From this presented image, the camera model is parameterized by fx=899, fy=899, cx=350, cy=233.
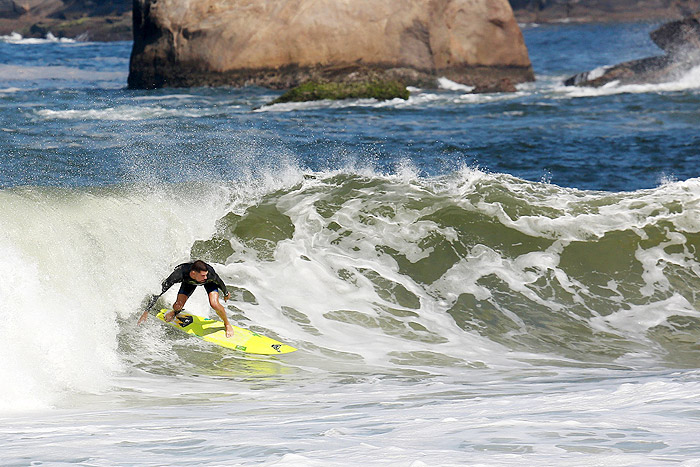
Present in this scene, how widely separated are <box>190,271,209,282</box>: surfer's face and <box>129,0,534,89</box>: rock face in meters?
15.6

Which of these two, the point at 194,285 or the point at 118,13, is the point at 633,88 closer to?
the point at 194,285

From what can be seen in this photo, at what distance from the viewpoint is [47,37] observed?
6075cm

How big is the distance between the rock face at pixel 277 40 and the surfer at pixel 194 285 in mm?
15529

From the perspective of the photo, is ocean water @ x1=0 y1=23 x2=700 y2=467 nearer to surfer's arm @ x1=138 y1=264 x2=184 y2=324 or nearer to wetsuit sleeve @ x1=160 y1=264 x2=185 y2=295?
surfer's arm @ x1=138 y1=264 x2=184 y2=324

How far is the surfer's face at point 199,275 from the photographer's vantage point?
31.7 ft

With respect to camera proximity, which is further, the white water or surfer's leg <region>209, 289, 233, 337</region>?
surfer's leg <region>209, 289, 233, 337</region>

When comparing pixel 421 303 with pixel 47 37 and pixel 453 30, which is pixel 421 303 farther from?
pixel 47 37

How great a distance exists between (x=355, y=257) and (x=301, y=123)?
27.4ft

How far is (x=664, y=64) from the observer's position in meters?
29.2

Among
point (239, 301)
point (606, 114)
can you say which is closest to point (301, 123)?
point (606, 114)

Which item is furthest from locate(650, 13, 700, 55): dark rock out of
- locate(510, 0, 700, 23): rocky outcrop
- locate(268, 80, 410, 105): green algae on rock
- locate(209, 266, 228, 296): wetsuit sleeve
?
locate(510, 0, 700, 23): rocky outcrop

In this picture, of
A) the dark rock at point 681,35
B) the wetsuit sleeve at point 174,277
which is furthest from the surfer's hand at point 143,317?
the dark rock at point 681,35

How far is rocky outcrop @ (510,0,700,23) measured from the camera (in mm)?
64625

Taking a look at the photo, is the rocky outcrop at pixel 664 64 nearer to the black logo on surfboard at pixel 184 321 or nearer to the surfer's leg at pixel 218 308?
the surfer's leg at pixel 218 308
